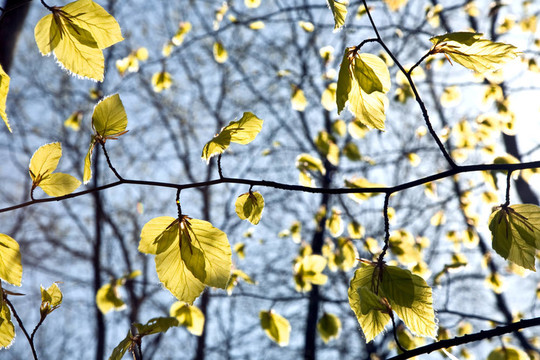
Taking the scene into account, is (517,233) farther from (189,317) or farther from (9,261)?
(189,317)

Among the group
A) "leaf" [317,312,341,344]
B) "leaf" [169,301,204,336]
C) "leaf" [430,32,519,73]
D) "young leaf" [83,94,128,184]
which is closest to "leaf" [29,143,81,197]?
"young leaf" [83,94,128,184]

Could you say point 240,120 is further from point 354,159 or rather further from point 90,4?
point 354,159

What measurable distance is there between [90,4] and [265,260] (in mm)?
4030

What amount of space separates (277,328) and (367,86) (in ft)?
2.72

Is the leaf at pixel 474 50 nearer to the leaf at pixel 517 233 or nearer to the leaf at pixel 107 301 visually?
the leaf at pixel 517 233

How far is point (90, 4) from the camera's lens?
0.44 m

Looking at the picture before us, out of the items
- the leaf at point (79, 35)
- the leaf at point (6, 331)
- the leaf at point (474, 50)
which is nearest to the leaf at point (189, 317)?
the leaf at point (6, 331)

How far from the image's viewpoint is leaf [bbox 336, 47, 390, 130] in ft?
1.59

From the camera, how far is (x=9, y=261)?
1.51ft

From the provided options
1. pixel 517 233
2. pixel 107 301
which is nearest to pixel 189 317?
pixel 107 301

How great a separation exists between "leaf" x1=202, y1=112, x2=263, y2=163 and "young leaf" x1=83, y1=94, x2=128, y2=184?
0.10 meters


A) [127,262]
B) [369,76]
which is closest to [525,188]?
[369,76]

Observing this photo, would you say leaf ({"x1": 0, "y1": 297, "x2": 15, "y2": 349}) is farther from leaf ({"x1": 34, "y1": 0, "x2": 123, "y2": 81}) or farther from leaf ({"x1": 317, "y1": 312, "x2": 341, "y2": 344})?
leaf ({"x1": 317, "y1": 312, "x2": 341, "y2": 344})

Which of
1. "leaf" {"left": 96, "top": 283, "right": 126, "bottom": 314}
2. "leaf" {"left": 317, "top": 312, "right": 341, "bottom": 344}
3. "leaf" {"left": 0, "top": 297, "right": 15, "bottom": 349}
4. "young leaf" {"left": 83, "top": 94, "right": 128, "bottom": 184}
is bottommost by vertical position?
"leaf" {"left": 0, "top": 297, "right": 15, "bottom": 349}
